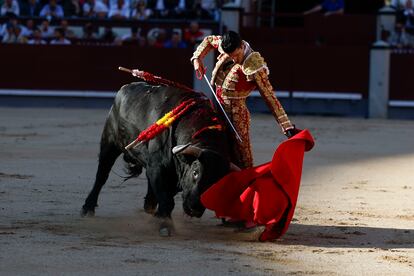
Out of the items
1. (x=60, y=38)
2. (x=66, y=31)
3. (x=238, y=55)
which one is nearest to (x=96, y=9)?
(x=66, y=31)

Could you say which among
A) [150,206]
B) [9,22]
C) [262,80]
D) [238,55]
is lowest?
[9,22]

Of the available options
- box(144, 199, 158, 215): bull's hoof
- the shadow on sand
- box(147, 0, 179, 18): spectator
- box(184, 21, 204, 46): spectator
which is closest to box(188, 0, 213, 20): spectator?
box(147, 0, 179, 18): spectator

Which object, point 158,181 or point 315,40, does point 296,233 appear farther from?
point 315,40

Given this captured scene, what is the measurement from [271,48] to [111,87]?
2144mm

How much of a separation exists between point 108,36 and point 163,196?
29.7ft

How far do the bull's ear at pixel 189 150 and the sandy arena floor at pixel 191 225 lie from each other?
0.44 m

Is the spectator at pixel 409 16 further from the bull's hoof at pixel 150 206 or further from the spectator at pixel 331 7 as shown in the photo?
the bull's hoof at pixel 150 206

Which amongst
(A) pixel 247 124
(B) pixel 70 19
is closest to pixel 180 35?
(B) pixel 70 19

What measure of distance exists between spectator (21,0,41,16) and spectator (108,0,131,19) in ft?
3.23

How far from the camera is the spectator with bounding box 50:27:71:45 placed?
14.5 metres

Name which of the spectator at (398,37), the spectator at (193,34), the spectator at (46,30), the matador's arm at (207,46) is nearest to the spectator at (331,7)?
the spectator at (398,37)

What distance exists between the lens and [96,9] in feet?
49.4

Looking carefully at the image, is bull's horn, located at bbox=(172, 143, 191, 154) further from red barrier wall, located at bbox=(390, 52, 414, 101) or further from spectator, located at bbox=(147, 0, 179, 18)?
spectator, located at bbox=(147, 0, 179, 18)

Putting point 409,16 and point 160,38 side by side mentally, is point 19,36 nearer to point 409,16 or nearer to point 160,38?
point 160,38
